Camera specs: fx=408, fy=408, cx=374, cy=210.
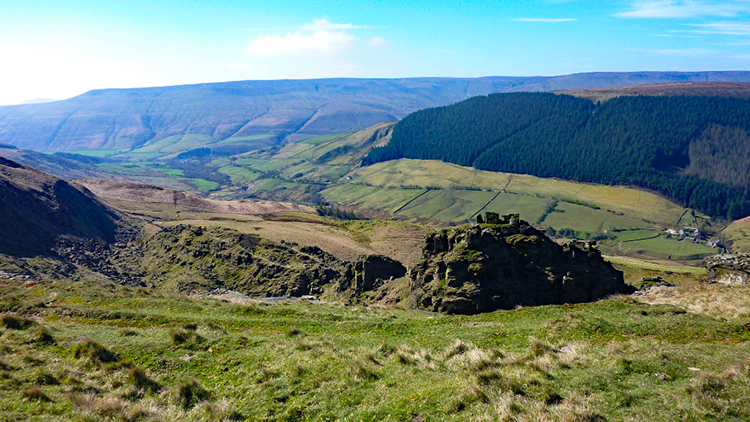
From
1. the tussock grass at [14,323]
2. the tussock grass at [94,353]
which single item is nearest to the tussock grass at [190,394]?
the tussock grass at [94,353]

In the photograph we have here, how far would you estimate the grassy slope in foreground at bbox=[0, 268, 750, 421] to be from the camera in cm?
1212

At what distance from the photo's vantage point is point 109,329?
22.9 metres

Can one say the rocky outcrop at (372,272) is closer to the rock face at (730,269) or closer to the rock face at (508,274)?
the rock face at (508,274)

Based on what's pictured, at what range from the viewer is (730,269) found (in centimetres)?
3472

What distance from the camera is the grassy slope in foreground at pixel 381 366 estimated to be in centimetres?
1212

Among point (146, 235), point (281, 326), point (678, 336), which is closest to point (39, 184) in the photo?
point (146, 235)

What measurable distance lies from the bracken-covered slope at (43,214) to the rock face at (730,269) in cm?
8198

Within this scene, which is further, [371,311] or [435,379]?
[371,311]

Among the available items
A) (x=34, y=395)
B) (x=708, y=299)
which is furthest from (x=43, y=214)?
(x=708, y=299)

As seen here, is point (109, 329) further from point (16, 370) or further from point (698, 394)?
point (698, 394)

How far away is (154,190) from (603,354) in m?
152

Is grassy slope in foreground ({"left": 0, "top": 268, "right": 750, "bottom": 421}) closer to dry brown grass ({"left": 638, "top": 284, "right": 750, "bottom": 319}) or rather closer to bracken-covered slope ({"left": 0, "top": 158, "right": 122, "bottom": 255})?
dry brown grass ({"left": 638, "top": 284, "right": 750, "bottom": 319})

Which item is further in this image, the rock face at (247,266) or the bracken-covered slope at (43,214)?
the bracken-covered slope at (43,214)

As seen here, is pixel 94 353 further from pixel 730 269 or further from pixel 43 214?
pixel 43 214
